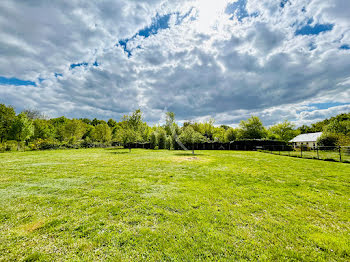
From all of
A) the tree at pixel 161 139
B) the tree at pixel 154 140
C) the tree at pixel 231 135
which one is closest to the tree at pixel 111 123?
the tree at pixel 154 140

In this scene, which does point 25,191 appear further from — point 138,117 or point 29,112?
point 29,112

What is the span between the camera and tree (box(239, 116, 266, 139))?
4350cm

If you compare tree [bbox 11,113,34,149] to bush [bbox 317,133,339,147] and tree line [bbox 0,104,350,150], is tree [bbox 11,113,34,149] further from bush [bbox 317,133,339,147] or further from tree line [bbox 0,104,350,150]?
bush [bbox 317,133,339,147]

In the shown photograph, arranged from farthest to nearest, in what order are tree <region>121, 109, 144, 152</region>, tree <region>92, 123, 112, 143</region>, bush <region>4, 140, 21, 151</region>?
tree <region>92, 123, 112, 143</region> < tree <region>121, 109, 144, 152</region> < bush <region>4, 140, 21, 151</region>

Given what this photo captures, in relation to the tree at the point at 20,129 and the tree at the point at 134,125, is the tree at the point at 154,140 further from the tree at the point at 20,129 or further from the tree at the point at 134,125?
the tree at the point at 20,129

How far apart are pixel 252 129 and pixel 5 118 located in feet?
208

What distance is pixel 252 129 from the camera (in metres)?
44.2

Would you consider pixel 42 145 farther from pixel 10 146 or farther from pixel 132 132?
pixel 132 132

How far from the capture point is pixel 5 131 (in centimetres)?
2966

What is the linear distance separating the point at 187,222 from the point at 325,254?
2767 millimetres

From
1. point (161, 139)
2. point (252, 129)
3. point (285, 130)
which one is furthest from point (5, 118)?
point (285, 130)

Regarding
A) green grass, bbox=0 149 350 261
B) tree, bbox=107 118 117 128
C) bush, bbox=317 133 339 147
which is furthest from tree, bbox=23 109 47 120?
bush, bbox=317 133 339 147

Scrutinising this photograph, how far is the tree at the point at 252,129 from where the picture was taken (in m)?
43.5

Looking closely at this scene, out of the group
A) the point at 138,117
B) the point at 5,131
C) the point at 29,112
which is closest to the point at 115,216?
the point at 138,117
